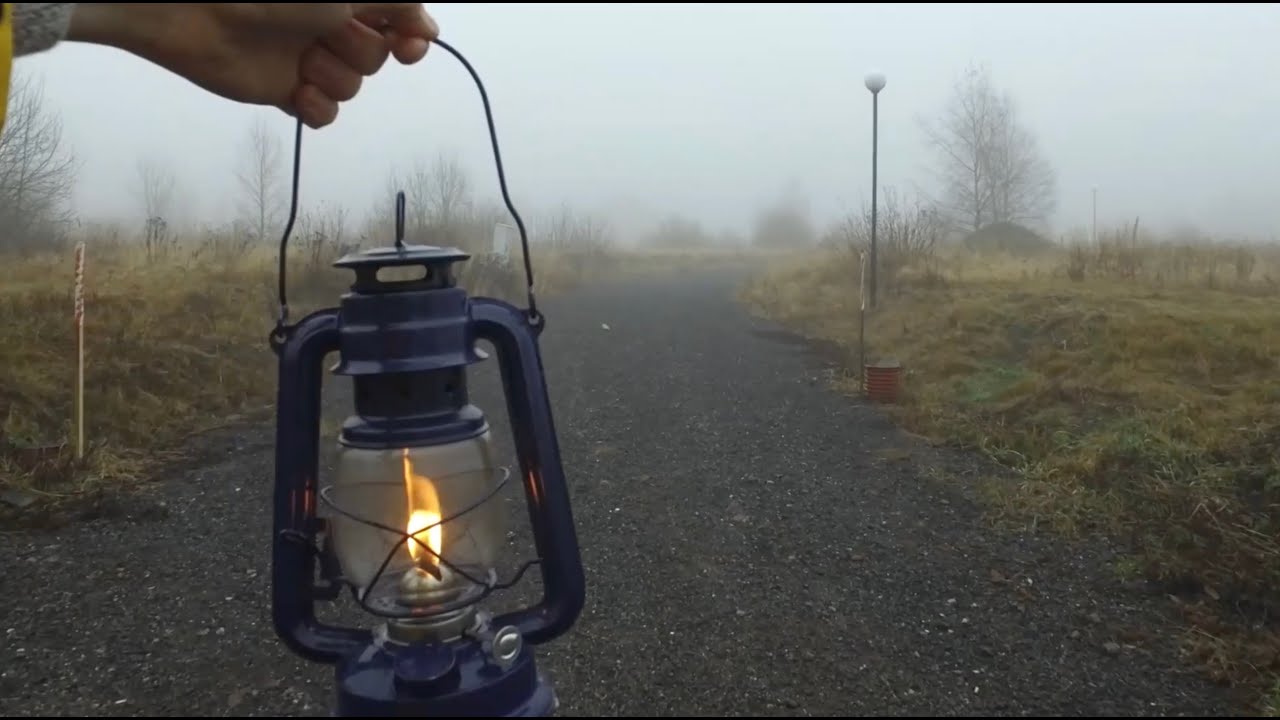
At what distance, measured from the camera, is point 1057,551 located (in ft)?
14.9

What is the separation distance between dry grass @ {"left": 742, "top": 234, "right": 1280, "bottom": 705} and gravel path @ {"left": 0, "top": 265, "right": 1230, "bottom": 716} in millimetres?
338

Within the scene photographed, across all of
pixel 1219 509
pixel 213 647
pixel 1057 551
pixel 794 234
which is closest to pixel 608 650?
pixel 213 647

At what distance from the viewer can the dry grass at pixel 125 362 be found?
19.5 ft

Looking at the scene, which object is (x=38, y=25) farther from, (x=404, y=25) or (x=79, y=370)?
(x=79, y=370)

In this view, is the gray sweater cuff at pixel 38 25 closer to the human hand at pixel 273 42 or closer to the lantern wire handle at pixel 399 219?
the human hand at pixel 273 42

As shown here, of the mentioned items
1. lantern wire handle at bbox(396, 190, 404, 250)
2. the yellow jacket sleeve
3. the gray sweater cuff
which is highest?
the gray sweater cuff

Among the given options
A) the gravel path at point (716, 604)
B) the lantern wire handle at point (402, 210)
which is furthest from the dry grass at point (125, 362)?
the lantern wire handle at point (402, 210)

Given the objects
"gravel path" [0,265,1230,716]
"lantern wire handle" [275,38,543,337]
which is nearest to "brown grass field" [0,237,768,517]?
"gravel path" [0,265,1230,716]

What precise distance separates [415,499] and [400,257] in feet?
1.22

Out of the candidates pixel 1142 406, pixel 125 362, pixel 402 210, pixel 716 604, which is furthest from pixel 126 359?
pixel 1142 406

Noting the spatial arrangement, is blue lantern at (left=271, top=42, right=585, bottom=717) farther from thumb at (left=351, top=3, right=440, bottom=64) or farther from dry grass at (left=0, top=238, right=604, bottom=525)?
dry grass at (left=0, top=238, right=604, bottom=525)

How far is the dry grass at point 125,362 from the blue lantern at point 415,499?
4639 millimetres

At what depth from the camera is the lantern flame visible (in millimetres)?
1406

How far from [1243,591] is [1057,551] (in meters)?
0.87
